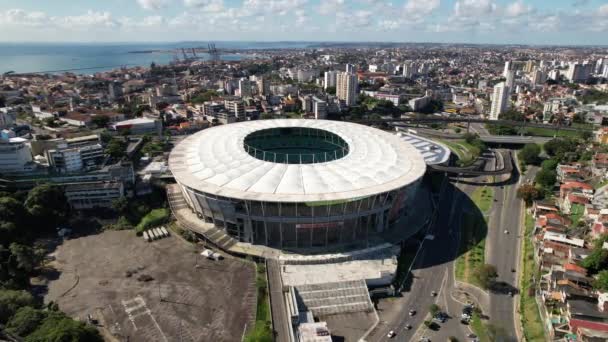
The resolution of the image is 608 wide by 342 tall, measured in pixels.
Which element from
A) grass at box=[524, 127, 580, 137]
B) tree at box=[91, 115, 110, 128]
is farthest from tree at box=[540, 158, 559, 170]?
tree at box=[91, 115, 110, 128]

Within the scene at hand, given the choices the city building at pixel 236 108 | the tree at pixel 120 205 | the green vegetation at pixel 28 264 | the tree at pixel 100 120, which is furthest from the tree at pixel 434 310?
the tree at pixel 100 120

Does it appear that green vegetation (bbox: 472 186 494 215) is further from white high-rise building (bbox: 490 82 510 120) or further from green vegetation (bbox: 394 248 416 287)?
white high-rise building (bbox: 490 82 510 120)

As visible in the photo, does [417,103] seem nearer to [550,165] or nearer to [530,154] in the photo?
[530,154]

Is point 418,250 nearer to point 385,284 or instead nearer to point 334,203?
point 385,284

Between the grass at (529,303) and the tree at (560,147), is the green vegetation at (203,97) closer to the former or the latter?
the tree at (560,147)

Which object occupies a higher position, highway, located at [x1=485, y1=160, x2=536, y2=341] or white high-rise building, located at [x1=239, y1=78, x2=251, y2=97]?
white high-rise building, located at [x1=239, y1=78, x2=251, y2=97]

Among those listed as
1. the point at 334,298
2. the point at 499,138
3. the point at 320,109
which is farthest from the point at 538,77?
the point at 334,298
